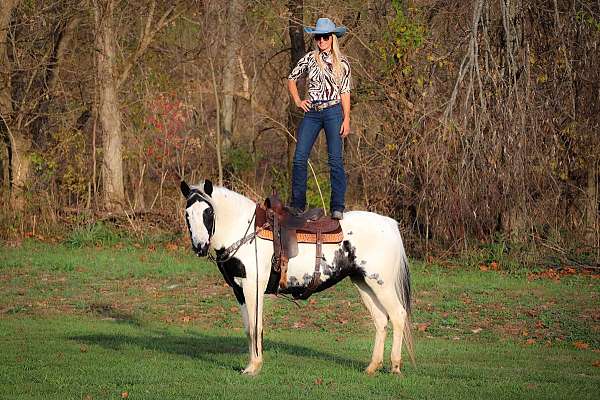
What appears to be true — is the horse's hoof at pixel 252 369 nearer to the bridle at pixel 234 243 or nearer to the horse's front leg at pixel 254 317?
the horse's front leg at pixel 254 317

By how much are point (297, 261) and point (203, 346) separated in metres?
2.56

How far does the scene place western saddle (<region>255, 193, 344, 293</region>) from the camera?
998cm

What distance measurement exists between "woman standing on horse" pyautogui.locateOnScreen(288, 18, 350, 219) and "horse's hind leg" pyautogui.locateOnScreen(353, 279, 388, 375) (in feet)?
2.82

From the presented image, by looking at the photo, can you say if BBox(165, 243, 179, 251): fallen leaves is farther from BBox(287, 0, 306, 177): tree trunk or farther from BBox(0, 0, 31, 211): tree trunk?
BBox(287, 0, 306, 177): tree trunk

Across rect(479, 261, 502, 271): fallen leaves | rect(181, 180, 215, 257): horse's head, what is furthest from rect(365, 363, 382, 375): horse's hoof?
rect(479, 261, 502, 271): fallen leaves

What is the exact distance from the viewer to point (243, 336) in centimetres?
1336

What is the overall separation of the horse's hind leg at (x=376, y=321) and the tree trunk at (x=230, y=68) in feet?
49.0

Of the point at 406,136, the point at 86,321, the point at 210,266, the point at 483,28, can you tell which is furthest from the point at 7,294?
the point at 483,28

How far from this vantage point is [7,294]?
54.9 ft

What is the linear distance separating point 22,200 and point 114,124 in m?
2.67

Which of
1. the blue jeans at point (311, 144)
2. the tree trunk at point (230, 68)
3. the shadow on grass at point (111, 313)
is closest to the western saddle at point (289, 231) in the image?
the blue jeans at point (311, 144)

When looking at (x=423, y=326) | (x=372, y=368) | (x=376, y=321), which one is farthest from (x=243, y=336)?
(x=372, y=368)

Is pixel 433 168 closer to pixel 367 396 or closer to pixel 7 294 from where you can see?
pixel 7 294

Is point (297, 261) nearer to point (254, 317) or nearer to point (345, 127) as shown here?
point (254, 317)
